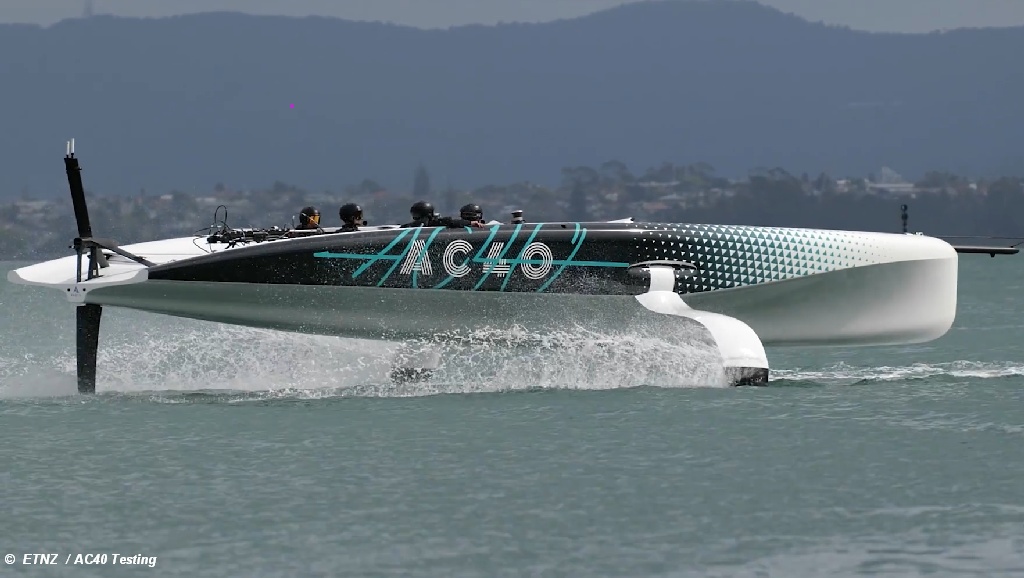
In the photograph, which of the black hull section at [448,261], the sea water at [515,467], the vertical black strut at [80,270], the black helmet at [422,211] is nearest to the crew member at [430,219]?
the black helmet at [422,211]

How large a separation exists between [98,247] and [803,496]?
724 cm

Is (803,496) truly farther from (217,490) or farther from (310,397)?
(310,397)

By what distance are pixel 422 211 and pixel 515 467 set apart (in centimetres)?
445

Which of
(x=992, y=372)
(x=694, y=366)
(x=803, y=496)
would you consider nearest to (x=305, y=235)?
(x=694, y=366)

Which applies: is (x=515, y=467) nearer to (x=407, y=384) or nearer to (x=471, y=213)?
(x=471, y=213)

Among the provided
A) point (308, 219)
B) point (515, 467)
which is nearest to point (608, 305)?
point (308, 219)

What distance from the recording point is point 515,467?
1007cm

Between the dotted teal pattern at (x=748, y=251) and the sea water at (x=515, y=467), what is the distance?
903 millimetres

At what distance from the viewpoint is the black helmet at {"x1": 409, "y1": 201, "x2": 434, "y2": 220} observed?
45.5ft

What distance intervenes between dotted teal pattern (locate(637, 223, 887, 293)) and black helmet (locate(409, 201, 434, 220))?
2.11 meters

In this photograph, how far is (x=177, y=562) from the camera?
7.64 m

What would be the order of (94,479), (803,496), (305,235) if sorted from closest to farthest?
(803,496)
(94,479)
(305,235)

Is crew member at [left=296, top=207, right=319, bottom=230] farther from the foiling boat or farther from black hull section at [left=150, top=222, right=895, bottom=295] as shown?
black hull section at [left=150, top=222, right=895, bottom=295]

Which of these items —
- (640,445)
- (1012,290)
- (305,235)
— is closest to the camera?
(640,445)
